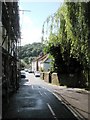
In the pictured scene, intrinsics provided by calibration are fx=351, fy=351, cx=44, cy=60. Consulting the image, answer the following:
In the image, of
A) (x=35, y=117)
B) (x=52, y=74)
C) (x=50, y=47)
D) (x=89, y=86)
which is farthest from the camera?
(x=52, y=74)

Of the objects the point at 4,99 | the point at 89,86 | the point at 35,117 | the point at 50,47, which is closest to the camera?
the point at 35,117

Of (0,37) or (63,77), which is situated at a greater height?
(0,37)

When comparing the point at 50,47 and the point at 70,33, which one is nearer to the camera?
the point at 70,33

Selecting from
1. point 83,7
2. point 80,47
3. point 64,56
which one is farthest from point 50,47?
point 83,7

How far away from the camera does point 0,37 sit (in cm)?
2330

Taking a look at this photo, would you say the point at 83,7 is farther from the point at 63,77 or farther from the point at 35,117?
the point at 63,77

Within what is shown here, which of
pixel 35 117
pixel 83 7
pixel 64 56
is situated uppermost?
pixel 83 7

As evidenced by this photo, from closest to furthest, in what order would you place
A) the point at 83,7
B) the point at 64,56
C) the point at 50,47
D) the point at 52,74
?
1. the point at 83,7
2. the point at 64,56
3. the point at 50,47
4. the point at 52,74

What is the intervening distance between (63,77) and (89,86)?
35.0 ft

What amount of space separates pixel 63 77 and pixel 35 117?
30.0m

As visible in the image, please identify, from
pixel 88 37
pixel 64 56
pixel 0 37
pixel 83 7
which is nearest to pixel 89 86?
pixel 64 56

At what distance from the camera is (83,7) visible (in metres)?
24.8

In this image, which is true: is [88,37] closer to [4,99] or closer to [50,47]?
[4,99]

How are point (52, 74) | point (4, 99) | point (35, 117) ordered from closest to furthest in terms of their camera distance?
1. point (35, 117)
2. point (4, 99)
3. point (52, 74)
